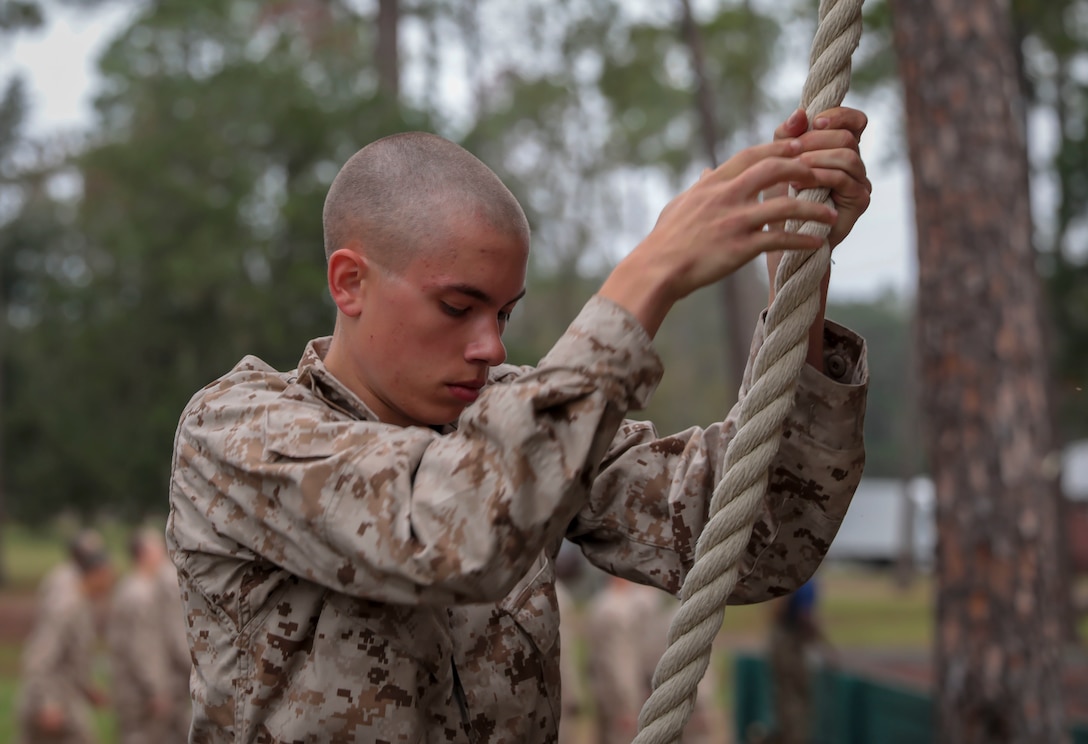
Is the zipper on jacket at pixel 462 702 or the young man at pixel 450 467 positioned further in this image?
the zipper on jacket at pixel 462 702

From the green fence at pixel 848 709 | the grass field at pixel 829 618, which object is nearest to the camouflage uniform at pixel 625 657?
the green fence at pixel 848 709

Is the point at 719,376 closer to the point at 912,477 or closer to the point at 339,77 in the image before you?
the point at 912,477

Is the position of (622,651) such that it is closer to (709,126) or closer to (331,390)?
(709,126)

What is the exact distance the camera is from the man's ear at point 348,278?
205cm

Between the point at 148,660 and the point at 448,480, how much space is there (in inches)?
409

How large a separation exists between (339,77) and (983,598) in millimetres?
11240

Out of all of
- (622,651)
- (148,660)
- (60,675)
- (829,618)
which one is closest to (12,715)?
(148,660)

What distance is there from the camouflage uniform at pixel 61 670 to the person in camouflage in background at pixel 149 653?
884mm

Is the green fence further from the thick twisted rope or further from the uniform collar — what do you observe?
the uniform collar


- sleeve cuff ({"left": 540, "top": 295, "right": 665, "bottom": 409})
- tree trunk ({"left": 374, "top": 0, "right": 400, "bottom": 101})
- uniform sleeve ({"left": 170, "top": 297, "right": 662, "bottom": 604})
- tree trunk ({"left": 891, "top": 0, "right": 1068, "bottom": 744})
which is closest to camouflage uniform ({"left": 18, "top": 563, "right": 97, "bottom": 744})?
tree trunk ({"left": 891, "top": 0, "right": 1068, "bottom": 744})

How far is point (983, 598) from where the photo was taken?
6.28 m

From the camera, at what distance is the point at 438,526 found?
1.71 metres

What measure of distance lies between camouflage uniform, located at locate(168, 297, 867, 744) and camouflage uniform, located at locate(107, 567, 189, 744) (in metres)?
9.61

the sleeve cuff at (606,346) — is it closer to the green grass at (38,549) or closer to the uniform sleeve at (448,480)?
the uniform sleeve at (448,480)
